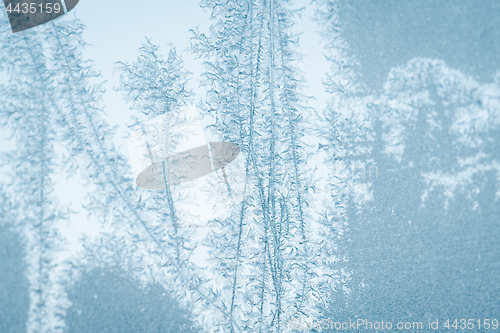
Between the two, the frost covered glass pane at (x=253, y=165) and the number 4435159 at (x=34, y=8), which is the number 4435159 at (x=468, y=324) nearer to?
the frost covered glass pane at (x=253, y=165)

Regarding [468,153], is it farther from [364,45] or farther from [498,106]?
[364,45]

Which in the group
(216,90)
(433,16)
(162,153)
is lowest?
(162,153)

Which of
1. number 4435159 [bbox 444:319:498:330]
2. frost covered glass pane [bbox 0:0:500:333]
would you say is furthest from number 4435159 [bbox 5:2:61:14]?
number 4435159 [bbox 444:319:498:330]

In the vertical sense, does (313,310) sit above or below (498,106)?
below

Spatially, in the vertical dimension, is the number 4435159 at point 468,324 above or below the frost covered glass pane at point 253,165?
below

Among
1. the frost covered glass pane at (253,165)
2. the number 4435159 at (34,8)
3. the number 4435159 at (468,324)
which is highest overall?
the number 4435159 at (34,8)

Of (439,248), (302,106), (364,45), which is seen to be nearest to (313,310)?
(439,248)

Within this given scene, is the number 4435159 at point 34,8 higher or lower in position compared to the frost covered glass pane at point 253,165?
higher

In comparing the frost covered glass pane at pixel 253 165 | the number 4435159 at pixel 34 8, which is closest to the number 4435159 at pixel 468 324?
the frost covered glass pane at pixel 253 165

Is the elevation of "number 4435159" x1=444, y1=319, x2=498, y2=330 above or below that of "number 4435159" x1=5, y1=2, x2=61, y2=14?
below

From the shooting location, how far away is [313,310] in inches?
25.1

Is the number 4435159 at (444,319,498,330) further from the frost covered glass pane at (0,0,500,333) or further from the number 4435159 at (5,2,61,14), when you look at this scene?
the number 4435159 at (5,2,61,14)

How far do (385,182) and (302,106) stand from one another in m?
0.26

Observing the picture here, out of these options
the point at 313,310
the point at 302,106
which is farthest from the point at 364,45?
the point at 313,310
